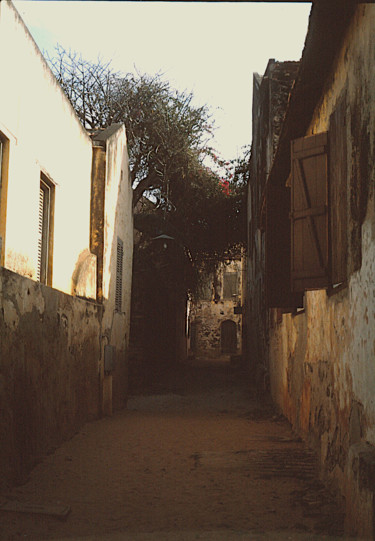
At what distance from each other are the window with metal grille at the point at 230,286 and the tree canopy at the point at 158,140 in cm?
1907

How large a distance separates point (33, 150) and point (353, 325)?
161 inches

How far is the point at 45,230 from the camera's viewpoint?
24.2 feet

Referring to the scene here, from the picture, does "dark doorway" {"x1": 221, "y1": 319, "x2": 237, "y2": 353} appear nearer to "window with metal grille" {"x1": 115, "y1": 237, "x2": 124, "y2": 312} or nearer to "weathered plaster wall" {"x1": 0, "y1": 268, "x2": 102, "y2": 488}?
"window with metal grille" {"x1": 115, "y1": 237, "x2": 124, "y2": 312}

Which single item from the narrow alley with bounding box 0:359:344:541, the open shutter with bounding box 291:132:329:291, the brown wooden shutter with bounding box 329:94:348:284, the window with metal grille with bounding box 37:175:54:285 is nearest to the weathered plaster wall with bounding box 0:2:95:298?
the window with metal grille with bounding box 37:175:54:285

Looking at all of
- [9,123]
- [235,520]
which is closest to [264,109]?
[9,123]

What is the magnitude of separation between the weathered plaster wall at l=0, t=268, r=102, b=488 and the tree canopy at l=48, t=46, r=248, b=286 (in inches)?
351

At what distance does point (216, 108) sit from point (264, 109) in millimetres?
4163

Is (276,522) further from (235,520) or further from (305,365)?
(305,365)

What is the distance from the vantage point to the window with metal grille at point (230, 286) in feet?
123

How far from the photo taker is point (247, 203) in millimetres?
19172

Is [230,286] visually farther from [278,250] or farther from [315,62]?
[315,62]

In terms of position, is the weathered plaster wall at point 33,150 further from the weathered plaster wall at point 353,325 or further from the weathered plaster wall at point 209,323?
the weathered plaster wall at point 209,323

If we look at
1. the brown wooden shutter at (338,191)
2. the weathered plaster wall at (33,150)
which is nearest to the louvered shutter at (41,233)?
the weathered plaster wall at (33,150)

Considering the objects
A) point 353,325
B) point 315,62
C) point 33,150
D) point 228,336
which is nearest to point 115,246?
point 33,150
